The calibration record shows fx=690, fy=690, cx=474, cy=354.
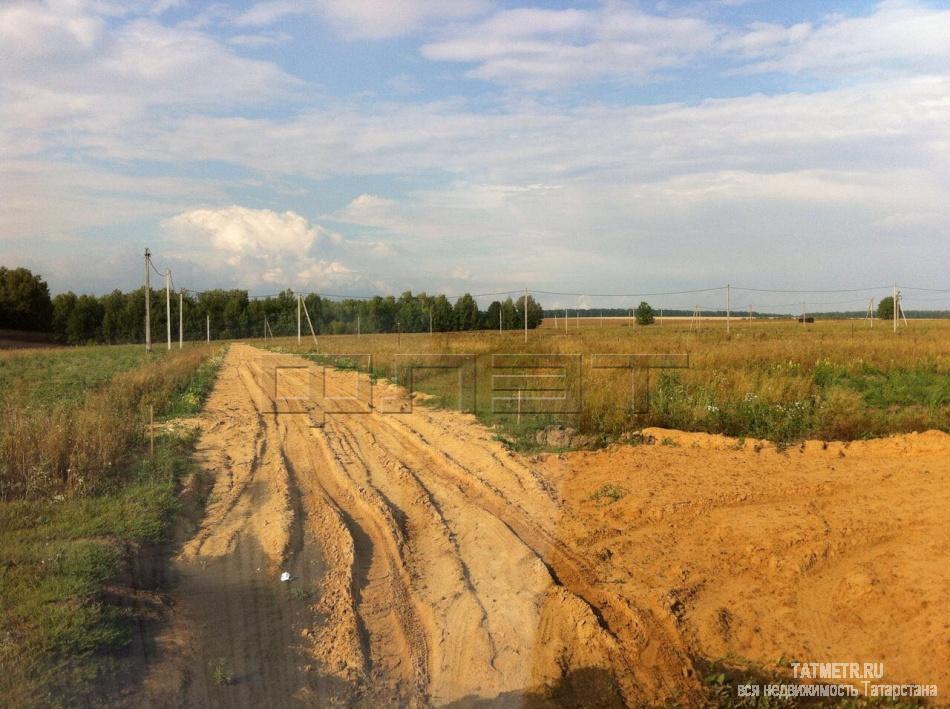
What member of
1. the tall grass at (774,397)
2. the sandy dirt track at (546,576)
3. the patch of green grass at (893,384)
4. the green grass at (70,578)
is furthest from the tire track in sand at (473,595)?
the patch of green grass at (893,384)

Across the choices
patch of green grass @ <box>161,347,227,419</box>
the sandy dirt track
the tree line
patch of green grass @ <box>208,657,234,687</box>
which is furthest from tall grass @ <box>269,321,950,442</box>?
the tree line

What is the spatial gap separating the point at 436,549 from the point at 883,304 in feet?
218

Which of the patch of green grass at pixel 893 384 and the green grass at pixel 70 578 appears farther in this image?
the patch of green grass at pixel 893 384

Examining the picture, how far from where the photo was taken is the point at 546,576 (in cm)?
538

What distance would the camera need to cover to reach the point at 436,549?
605 centimetres

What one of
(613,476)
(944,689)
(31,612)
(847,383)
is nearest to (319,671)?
(31,612)

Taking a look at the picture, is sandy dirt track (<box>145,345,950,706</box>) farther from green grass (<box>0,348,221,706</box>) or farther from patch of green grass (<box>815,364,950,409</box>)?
patch of green grass (<box>815,364,950,409</box>)

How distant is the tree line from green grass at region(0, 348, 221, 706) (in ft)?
137

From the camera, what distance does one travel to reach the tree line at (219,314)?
51031 mm

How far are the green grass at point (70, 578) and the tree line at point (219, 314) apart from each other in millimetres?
41664

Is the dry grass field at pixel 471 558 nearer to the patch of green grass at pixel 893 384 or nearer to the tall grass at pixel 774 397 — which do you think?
the tall grass at pixel 774 397

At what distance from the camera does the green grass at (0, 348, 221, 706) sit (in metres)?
3.60

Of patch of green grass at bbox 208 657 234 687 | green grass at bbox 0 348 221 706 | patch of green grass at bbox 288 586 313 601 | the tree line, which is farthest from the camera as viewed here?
the tree line

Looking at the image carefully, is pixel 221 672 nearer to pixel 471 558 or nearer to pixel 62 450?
pixel 471 558
